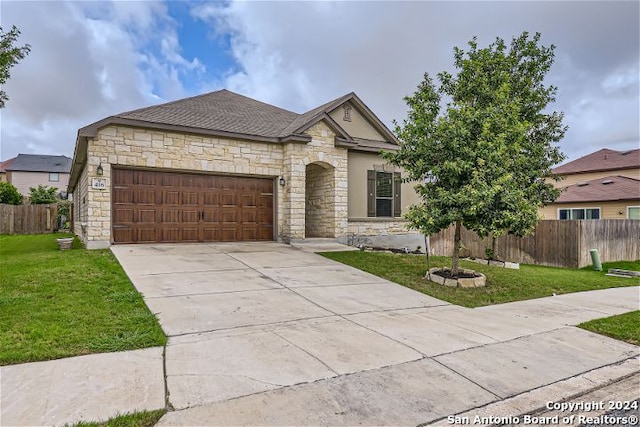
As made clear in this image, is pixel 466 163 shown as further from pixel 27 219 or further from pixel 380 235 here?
pixel 27 219

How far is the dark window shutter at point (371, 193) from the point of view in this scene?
1412cm

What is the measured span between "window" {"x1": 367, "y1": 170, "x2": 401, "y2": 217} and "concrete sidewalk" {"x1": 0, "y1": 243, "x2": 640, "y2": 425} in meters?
7.32

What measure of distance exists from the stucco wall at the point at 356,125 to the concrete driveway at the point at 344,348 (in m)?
8.33

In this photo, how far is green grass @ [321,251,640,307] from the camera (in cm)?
720

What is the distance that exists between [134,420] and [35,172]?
47.9m

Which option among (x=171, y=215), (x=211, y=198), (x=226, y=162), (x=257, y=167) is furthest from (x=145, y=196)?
(x=257, y=167)

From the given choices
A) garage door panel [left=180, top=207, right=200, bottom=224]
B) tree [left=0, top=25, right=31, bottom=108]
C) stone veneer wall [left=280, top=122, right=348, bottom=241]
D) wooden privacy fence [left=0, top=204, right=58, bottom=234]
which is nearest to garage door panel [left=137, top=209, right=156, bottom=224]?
garage door panel [left=180, top=207, right=200, bottom=224]

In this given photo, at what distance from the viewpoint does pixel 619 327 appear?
5.39 m

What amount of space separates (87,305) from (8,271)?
357 cm

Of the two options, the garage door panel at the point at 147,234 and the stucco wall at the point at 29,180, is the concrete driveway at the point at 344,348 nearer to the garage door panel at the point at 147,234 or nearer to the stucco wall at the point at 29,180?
the garage door panel at the point at 147,234

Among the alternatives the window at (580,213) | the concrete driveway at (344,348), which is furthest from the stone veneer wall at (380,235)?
the window at (580,213)

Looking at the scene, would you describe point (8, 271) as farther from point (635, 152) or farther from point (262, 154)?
point (635, 152)

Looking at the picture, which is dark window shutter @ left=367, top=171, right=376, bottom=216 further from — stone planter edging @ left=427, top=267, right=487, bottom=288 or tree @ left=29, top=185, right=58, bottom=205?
tree @ left=29, top=185, right=58, bottom=205

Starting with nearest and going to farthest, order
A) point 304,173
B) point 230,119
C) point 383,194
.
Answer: point 304,173, point 230,119, point 383,194
